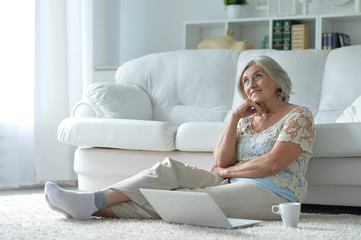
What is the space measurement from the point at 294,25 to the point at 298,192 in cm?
246

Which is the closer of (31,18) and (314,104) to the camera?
(314,104)

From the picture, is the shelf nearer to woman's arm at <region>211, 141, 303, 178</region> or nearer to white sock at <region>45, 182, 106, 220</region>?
woman's arm at <region>211, 141, 303, 178</region>

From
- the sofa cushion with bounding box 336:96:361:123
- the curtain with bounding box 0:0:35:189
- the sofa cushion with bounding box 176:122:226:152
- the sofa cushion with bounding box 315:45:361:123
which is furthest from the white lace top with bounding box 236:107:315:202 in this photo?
the curtain with bounding box 0:0:35:189

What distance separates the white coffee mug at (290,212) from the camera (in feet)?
7.04

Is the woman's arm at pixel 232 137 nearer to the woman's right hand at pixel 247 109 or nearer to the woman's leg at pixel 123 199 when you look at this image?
the woman's right hand at pixel 247 109

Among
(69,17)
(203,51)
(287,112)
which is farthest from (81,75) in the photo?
(287,112)

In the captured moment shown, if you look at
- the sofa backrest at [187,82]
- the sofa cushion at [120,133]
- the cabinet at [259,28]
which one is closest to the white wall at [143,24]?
the cabinet at [259,28]

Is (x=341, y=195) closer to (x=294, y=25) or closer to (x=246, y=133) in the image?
(x=246, y=133)

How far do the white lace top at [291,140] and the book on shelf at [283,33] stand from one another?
2.24 m

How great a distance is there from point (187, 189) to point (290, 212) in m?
0.42

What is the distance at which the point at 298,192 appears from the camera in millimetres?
2402

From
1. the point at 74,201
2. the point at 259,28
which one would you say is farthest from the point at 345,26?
the point at 74,201

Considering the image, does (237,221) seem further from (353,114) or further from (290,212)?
(353,114)

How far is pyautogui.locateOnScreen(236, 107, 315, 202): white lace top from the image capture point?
7.78 ft
